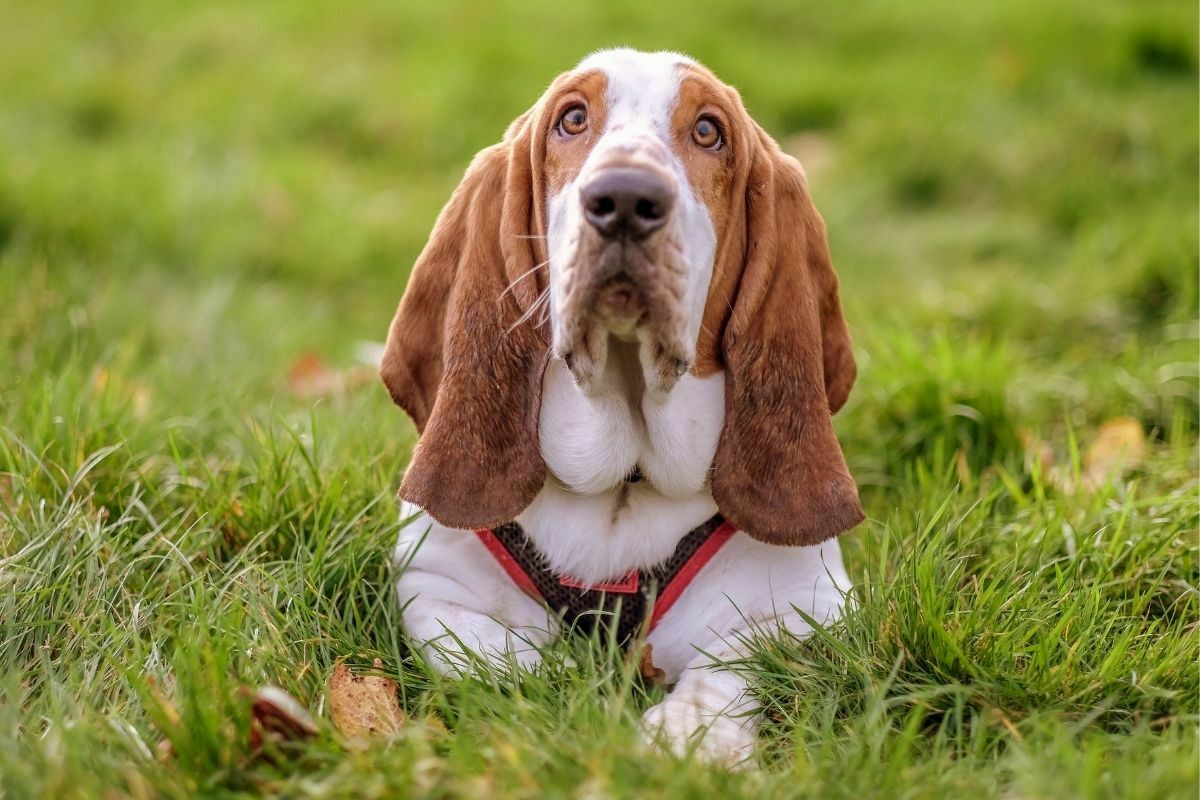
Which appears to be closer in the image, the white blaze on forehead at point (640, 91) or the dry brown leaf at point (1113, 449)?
the white blaze on forehead at point (640, 91)

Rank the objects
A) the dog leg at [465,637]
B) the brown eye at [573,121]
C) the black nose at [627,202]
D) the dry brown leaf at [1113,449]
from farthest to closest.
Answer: the dry brown leaf at [1113,449] → the brown eye at [573,121] → the dog leg at [465,637] → the black nose at [627,202]

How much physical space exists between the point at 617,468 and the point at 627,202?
650 mm

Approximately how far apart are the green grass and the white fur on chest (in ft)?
0.89

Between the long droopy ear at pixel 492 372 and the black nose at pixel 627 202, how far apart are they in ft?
1.05

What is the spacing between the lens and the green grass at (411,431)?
2.27m

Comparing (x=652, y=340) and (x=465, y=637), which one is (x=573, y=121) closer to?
(x=652, y=340)

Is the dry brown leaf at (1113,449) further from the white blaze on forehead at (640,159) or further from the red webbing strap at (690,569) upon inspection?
the white blaze on forehead at (640,159)

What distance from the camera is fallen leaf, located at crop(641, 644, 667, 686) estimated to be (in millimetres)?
2805

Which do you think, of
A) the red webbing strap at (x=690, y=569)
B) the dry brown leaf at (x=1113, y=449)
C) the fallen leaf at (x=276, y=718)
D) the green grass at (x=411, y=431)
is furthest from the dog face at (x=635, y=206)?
the dry brown leaf at (x=1113, y=449)

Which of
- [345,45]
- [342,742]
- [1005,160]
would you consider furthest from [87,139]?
[342,742]

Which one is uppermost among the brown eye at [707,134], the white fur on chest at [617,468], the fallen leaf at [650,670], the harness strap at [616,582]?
the brown eye at [707,134]

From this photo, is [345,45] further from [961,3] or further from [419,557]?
[419,557]

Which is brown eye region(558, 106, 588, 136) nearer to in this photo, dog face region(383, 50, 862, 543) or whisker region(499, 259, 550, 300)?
dog face region(383, 50, 862, 543)

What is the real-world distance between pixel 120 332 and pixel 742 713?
Answer: 317 cm
